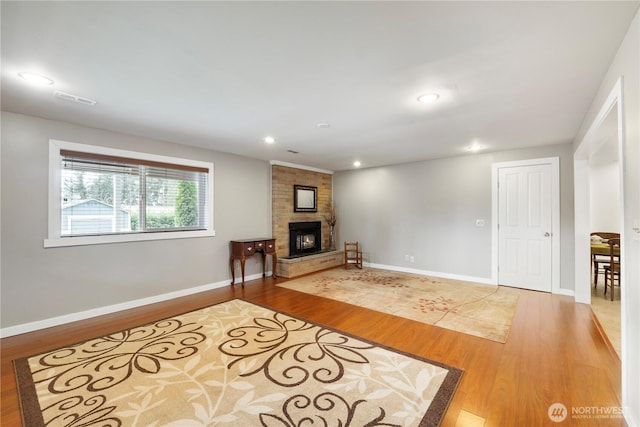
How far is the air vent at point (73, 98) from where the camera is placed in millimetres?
2486

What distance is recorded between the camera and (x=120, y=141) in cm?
367

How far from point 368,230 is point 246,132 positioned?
4.02m

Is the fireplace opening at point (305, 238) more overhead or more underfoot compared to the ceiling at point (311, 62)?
more underfoot

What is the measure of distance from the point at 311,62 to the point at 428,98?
4.23 ft

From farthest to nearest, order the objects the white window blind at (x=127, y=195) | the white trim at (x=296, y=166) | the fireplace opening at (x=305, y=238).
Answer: the fireplace opening at (x=305, y=238), the white trim at (x=296, y=166), the white window blind at (x=127, y=195)

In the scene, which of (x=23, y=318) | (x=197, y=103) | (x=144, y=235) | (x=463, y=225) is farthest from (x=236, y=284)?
(x=463, y=225)

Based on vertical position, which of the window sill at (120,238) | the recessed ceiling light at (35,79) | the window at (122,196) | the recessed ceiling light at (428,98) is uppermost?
the recessed ceiling light at (428,98)

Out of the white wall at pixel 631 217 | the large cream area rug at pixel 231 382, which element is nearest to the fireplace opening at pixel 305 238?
the large cream area rug at pixel 231 382

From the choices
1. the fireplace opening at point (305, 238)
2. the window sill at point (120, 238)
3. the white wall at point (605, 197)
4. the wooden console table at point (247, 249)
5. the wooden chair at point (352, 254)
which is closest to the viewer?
the window sill at point (120, 238)

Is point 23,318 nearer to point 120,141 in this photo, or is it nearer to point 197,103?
point 120,141

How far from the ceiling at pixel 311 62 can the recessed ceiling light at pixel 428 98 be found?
0.08 metres

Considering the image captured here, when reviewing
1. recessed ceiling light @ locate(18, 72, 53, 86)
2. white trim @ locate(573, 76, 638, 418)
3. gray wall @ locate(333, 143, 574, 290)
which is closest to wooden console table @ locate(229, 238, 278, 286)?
gray wall @ locate(333, 143, 574, 290)

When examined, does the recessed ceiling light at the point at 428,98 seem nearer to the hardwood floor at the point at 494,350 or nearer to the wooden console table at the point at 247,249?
the hardwood floor at the point at 494,350

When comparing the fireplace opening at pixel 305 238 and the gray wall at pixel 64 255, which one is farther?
the fireplace opening at pixel 305 238
